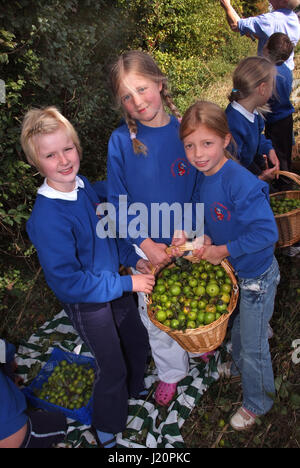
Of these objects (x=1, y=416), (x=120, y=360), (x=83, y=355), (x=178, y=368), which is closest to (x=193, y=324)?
(x=120, y=360)

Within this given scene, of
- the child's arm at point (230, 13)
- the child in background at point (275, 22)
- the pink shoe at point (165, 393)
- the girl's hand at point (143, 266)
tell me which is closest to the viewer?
the girl's hand at point (143, 266)

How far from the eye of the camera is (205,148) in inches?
84.8

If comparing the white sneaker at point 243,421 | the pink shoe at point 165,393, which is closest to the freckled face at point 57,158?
the pink shoe at point 165,393

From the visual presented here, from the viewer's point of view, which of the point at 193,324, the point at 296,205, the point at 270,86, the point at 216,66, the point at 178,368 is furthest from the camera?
the point at 216,66

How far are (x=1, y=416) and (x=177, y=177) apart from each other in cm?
206

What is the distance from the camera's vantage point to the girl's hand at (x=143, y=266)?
2.63 metres

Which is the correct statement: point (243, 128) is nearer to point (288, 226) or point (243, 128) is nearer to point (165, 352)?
point (288, 226)

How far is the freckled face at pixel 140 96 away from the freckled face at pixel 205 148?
0.34 metres

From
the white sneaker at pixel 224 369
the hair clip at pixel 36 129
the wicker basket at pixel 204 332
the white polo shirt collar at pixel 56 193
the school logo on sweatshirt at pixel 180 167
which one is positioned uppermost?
the hair clip at pixel 36 129

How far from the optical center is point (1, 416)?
7.55 ft

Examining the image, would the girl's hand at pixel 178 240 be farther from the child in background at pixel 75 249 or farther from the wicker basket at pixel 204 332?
the wicker basket at pixel 204 332

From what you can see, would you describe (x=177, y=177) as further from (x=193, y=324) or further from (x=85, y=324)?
(x=85, y=324)


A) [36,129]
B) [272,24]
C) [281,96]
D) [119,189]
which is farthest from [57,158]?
[272,24]

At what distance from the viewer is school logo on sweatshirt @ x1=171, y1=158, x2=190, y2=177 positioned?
247 cm
